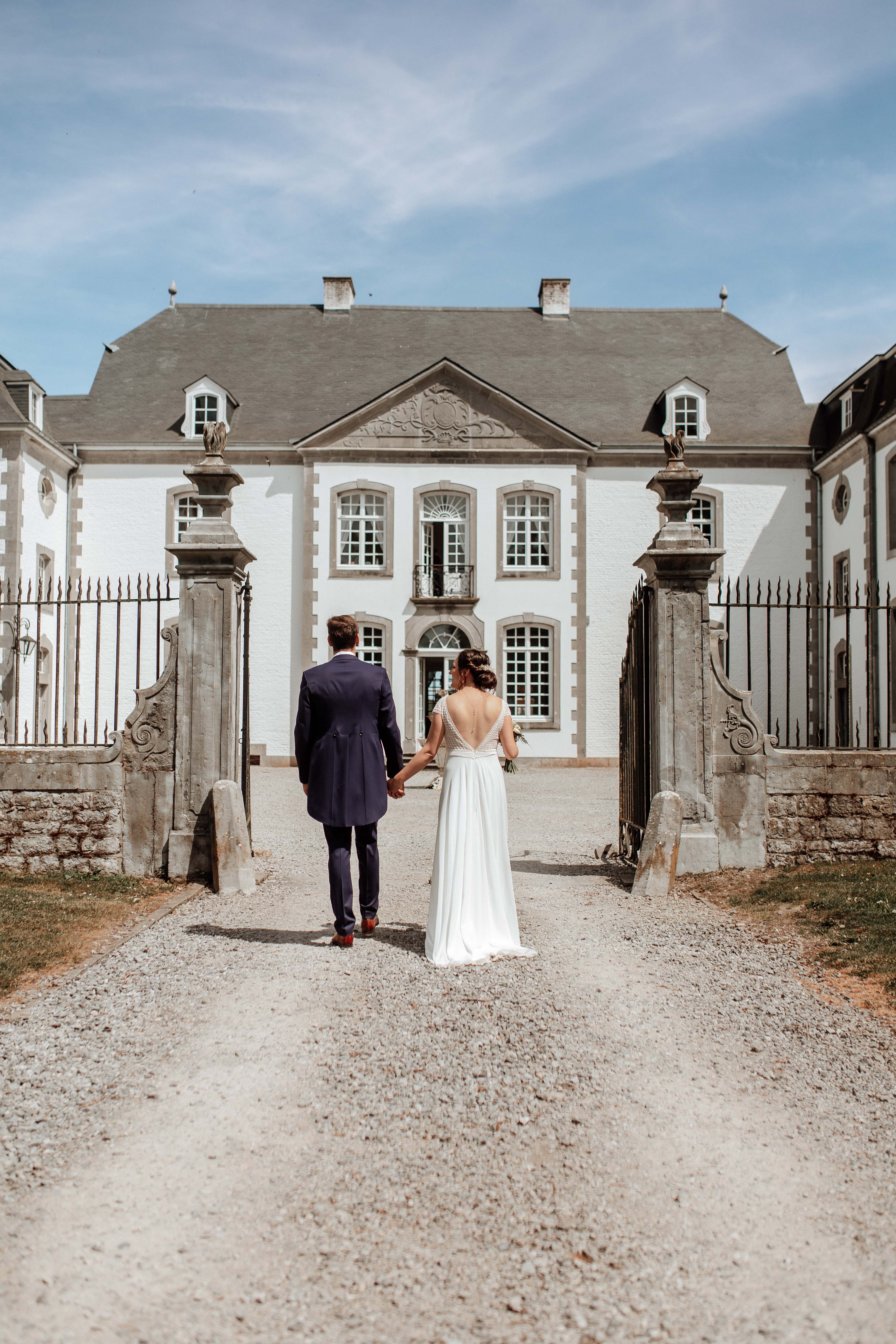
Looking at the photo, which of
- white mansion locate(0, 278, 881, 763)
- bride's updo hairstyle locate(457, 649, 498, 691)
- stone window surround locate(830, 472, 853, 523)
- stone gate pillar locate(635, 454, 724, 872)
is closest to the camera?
bride's updo hairstyle locate(457, 649, 498, 691)

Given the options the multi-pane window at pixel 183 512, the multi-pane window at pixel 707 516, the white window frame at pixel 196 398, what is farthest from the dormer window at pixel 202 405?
the multi-pane window at pixel 707 516

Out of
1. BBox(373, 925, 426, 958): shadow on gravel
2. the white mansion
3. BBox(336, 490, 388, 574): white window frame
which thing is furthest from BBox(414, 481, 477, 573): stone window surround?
BBox(373, 925, 426, 958): shadow on gravel

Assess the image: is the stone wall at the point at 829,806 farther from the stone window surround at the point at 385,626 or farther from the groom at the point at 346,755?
the stone window surround at the point at 385,626

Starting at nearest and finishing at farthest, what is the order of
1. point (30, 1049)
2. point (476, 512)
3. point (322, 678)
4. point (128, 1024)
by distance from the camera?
1. point (30, 1049)
2. point (128, 1024)
3. point (322, 678)
4. point (476, 512)

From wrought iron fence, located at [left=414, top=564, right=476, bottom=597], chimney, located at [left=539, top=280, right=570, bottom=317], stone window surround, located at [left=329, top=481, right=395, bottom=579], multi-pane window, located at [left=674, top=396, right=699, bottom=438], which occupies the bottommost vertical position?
wrought iron fence, located at [left=414, top=564, right=476, bottom=597]

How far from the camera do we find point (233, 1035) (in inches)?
170

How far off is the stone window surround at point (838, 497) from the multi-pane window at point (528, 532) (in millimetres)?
6148

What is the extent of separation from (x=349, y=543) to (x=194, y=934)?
18.8 meters

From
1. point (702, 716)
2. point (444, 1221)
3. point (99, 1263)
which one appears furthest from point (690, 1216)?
point (702, 716)

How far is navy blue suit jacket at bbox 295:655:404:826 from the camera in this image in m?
5.84

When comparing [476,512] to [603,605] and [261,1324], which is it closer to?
[603,605]

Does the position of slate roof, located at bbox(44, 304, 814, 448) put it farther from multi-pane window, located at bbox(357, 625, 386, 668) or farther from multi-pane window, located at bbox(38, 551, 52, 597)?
multi-pane window, located at bbox(357, 625, 386, 668)

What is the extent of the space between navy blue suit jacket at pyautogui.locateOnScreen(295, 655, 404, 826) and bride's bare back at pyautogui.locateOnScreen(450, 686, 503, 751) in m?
0.34

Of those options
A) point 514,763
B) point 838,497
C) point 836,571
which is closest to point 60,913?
point 514,763
